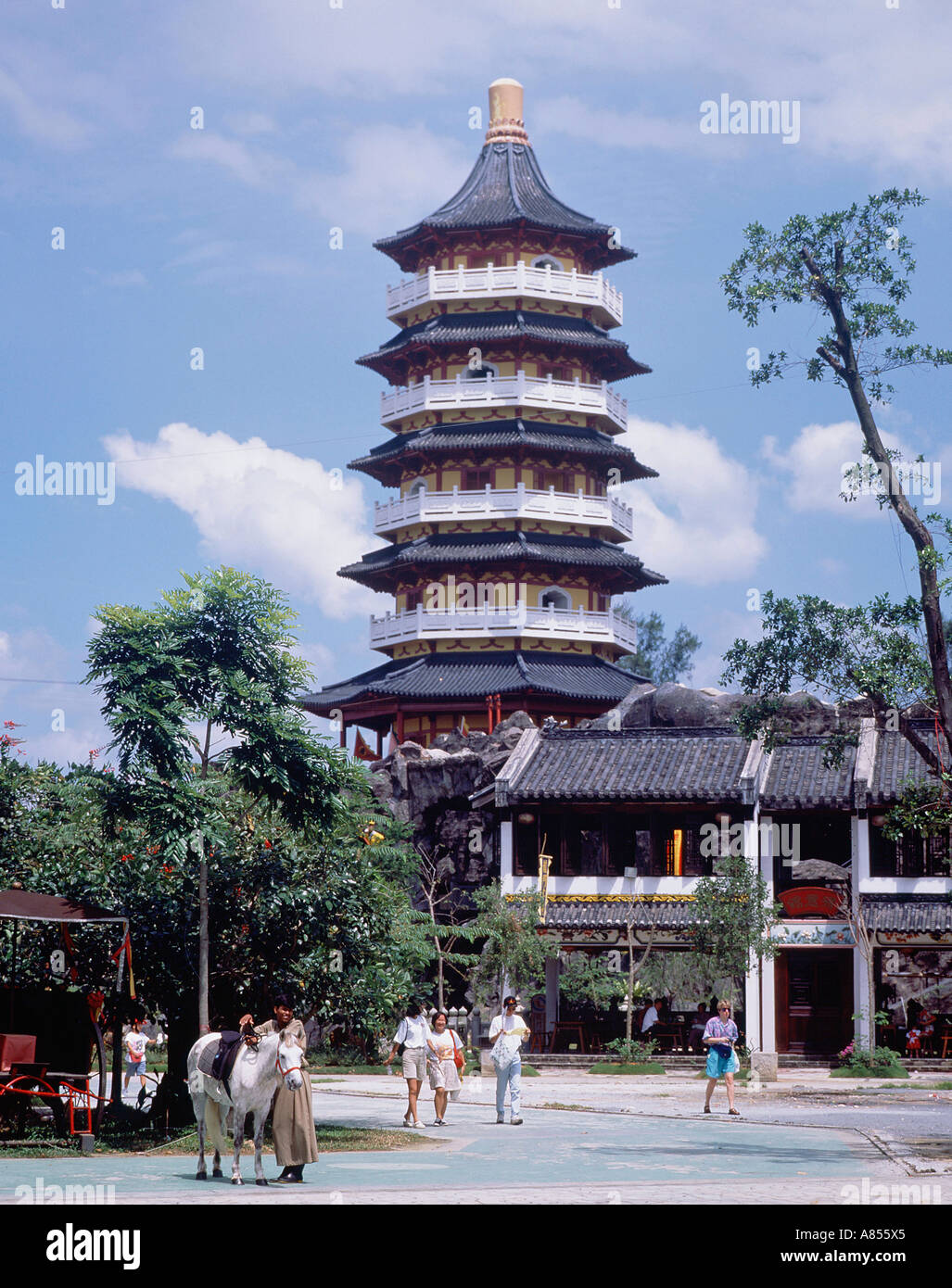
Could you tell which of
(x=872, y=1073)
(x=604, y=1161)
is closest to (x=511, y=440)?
(x=872, y=1073)

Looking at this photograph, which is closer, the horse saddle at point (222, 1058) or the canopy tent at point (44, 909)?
the horse saddle at point (222, 1058)

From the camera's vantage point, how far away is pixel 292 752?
21.4 metres

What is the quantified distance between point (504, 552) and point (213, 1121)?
1559 inches

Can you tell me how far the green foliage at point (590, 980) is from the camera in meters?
42.1

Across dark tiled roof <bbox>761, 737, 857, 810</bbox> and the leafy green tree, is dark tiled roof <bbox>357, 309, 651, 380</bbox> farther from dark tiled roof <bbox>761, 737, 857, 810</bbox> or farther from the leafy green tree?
the leafy green tree

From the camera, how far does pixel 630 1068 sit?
132ft

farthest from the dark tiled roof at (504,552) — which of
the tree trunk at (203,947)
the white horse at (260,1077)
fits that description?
the white horse at (260,1077)

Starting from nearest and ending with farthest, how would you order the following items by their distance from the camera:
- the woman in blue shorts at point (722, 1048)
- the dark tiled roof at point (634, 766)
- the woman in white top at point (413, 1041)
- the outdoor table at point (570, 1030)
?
1. the woman in white top at point (413, 1041)
2. the woman in blue shorts at point (722, 1048)
3. the outdoor table at point (570, 1030)
4. the dark tiled roof at point (634, 766)

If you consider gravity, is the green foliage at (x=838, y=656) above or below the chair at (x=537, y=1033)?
above

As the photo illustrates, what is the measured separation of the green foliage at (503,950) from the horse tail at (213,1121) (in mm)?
23950

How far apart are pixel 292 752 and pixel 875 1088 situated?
724 inches

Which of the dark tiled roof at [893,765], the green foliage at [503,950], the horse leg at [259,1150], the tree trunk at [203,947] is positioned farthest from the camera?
the dark tiled roof at [893,765]

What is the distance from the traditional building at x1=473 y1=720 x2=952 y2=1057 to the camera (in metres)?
43.0

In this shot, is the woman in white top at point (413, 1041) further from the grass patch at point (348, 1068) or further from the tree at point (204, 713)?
the grass patch at point (348, 1068)
